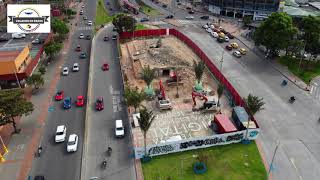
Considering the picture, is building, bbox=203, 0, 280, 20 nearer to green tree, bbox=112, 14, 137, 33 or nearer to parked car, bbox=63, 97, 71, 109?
green tree, bbox=112, 14, 137, 33

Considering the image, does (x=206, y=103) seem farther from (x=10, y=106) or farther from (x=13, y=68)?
(x=13, y=68)

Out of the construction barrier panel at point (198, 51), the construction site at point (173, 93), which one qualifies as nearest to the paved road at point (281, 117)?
the construction barrier panel at point (198, 51)

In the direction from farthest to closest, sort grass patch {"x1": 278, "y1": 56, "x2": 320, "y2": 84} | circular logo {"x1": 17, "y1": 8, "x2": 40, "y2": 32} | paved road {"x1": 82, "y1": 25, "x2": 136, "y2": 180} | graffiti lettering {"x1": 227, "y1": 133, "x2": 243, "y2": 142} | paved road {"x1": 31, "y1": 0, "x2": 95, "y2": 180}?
circular logo {"x1": 17, "y1": 8, "x2": 40, "y2": 32} → grass patch {"x1": 278, "y1": 56, "x2": 320, "y2": 84} → graffiti lettering {"x1": 227, "y1": 133, "x2": 243, "y2": 142} → paved road {"x1": 82, "y1": 25, "x2": 136, "y2": 180} → paved road {"x1": 31, "y1": 0, "x2": 95, "y2": 180}

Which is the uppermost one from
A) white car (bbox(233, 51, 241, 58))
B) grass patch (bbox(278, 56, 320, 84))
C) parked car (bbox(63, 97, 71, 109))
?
white car (bbox(233, 51, 241, 58))

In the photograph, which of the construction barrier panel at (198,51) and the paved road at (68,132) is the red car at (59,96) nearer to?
the paved road at (68,132)

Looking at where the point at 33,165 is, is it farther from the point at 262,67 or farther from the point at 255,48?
the point at 255,48

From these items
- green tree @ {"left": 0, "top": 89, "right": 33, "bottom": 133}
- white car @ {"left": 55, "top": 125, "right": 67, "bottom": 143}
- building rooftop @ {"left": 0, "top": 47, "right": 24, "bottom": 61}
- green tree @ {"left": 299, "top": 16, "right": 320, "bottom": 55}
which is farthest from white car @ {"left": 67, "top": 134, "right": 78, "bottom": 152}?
green tree @ {"left": 299, "top": 16, "right": 320, "bottom": 55}
